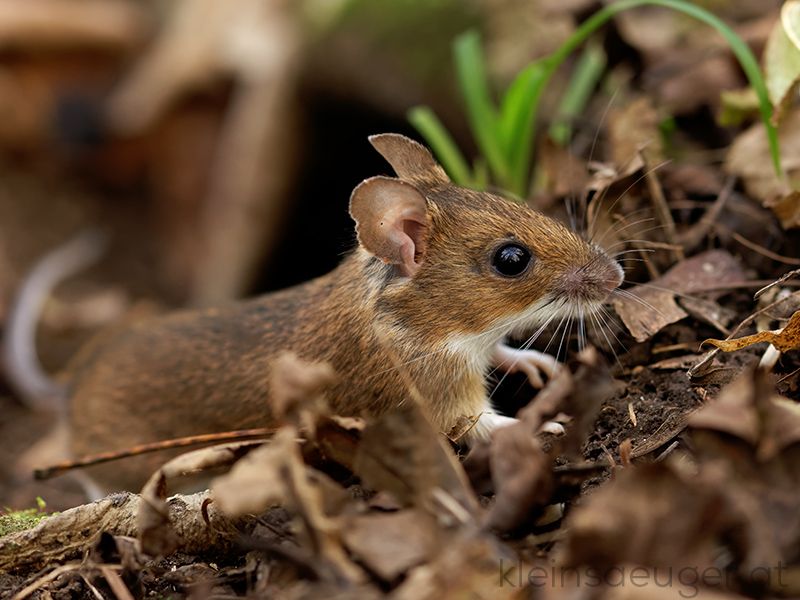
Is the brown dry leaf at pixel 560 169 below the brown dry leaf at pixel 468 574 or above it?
above

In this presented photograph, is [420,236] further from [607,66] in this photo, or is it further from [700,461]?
[607,66]

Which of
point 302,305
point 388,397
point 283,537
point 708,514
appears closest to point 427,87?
point 302,305

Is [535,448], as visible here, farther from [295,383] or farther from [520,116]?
[520,116]

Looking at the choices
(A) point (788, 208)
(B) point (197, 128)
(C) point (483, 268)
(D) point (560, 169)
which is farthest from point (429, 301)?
(B) point (197, 128)

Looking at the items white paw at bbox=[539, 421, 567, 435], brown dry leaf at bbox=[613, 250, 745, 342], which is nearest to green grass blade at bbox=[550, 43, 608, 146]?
brown dry leaf at bbox=[613, 250, 745, 342]

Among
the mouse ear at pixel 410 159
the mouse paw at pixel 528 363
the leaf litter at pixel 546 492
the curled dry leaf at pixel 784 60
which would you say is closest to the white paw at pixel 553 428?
the leaf litter at pixel 546 492

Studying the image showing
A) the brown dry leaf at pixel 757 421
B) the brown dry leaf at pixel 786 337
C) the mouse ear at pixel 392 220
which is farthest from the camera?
the mouse ear at pixel 392 220

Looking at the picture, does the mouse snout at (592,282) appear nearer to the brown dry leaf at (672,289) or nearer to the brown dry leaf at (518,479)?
the brown dry leaf at (672,289)
